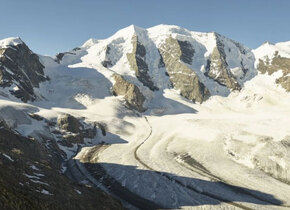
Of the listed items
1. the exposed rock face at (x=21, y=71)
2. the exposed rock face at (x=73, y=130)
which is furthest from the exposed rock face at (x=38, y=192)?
the exposed rock face at (x=21, y=71)

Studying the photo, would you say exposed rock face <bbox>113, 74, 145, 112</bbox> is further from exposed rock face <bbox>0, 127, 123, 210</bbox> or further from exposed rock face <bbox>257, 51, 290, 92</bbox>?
exposed rock face <bbox>0, 127, 123, 210</bbox>

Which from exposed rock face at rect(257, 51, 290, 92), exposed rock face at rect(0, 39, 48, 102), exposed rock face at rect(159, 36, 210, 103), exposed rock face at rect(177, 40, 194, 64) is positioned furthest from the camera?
exposed rock face at rect(177, 40, 194, 64)

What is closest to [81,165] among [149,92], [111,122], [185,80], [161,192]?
[161,192]

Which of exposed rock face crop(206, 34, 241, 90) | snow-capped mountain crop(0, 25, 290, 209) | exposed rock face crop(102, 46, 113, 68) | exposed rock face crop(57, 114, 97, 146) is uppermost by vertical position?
exposed rock face crop(206, 34, 241, 90)

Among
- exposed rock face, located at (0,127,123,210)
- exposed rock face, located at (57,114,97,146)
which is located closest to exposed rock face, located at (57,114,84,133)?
exposed rock face, located at (57,114,97,146)

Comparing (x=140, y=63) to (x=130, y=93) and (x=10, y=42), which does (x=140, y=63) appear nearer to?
(x=130, y=93)

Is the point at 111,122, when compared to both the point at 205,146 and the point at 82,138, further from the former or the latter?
the point at 205,146
